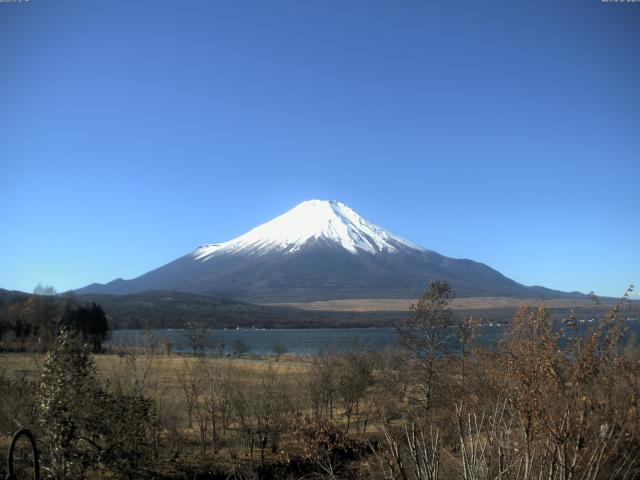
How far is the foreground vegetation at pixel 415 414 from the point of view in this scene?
5.36 metres

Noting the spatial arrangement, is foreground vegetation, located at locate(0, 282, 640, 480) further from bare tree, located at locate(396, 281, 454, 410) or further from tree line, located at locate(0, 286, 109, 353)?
tree line, located at locate(0, 286, 109, 353)

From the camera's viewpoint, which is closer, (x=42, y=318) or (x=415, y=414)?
(x=415, y=414)

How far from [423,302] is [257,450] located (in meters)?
7.85

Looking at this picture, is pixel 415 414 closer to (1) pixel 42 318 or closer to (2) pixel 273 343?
(1) pixel 42 318

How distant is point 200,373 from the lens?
24.8 m

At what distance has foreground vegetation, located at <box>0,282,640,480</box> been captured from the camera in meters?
5.36

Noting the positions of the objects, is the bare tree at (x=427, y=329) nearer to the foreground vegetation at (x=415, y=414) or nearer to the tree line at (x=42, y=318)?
the foreground vegetation at (x=415, y=414)

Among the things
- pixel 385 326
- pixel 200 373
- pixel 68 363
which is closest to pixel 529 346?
pixel 68 363

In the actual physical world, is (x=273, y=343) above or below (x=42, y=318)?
below

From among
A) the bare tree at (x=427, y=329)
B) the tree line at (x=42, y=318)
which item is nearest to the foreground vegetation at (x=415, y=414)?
the bare tree at (x=427, y=329)

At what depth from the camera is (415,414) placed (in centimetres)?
660

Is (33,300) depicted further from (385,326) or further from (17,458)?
(385,326)

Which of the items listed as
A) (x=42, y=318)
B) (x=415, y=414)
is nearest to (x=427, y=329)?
(x=415, y=414)

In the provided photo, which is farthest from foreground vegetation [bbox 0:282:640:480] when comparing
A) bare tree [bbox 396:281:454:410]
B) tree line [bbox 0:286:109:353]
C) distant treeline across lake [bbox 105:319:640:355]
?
tree line [bbox 0:286:109:353]
